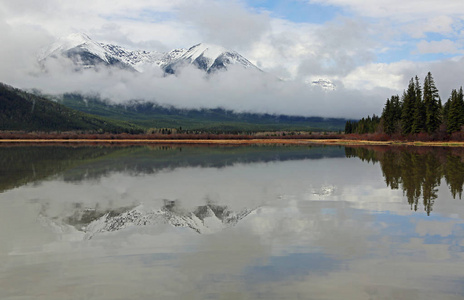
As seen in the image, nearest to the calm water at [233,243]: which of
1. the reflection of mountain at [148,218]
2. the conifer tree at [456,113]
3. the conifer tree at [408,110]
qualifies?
the reflection of mountain at [148,218]

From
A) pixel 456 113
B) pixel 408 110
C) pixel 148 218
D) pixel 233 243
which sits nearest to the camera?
pixel 233 243

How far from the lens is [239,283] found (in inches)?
481

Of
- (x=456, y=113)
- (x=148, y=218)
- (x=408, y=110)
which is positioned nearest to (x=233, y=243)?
(x=148, y=218)

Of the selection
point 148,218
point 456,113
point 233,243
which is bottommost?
point 148,218

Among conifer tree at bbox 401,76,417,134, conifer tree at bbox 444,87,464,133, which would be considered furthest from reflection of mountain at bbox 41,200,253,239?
conifer tree at bbox 401,76,417,134

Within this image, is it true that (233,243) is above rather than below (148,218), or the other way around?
above

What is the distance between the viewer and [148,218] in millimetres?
21344

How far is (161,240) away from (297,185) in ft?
62.5

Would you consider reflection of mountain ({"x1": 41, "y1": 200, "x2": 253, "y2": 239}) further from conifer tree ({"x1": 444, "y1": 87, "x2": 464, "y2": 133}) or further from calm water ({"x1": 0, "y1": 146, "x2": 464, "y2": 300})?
conifer tree ({"x1": 444, "y1": 87, "x2": 464, "y2": 133})

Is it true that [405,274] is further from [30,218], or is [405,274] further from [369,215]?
[30,218]

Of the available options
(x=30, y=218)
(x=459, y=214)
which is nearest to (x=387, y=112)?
(x=459, y=214)

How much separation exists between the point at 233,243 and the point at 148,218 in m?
6.40

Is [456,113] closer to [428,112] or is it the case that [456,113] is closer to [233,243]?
[428,112]

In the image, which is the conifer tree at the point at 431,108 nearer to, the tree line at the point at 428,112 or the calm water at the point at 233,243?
the tree line at the point at 428,112
